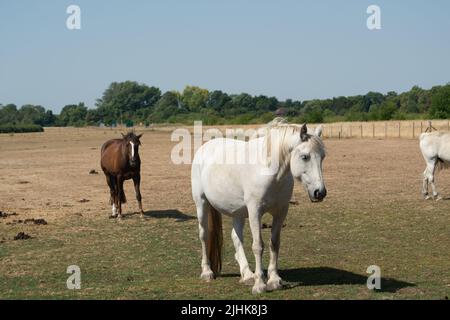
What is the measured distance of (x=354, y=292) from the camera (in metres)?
7.20

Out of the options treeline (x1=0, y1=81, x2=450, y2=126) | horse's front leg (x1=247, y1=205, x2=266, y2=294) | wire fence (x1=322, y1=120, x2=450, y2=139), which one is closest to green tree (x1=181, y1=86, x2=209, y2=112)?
treeline (x1=0, y1=81, x2=450, y2=126)

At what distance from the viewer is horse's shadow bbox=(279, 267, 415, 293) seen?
7672mm

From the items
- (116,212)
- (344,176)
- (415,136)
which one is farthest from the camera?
(415,136)

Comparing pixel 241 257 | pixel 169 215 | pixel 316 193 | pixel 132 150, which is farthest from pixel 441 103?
pixel 316 193

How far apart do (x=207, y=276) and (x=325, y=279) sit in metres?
1.71

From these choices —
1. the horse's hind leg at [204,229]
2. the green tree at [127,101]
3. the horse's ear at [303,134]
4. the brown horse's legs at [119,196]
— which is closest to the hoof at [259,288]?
the horse's hind leg at [204,229]

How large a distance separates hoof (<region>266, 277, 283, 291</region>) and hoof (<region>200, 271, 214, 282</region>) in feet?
3.69

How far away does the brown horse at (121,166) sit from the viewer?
600 inches

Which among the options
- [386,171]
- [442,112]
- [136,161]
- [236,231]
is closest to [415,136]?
[442,112]

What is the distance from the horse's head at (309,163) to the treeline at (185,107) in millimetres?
83565

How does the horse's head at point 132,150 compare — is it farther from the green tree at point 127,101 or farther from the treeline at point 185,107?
the green tree at point 127,101

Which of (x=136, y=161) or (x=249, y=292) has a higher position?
(x=136, y=161)
